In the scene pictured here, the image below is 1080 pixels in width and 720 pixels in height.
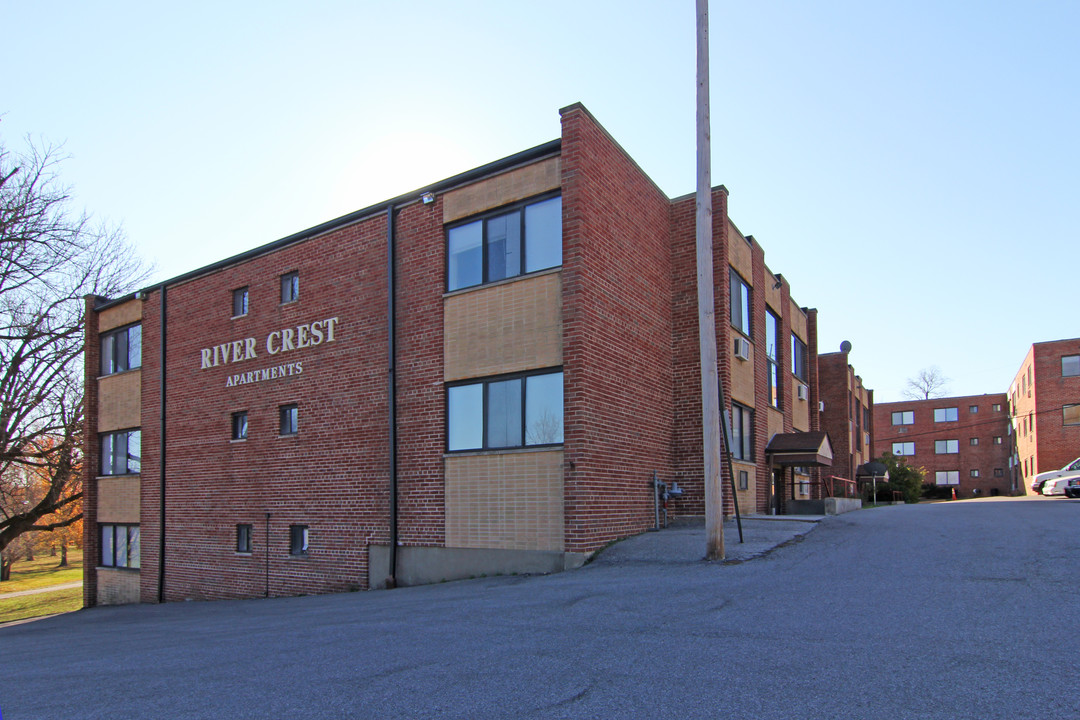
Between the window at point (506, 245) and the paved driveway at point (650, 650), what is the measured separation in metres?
5.49

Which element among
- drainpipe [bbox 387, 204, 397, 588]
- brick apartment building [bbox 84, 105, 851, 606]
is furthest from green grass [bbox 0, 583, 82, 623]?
drainpipe [bbox 387, 204, 397, 588]

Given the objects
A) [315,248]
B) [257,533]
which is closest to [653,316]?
[315,248]

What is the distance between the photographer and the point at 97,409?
24.1 meters

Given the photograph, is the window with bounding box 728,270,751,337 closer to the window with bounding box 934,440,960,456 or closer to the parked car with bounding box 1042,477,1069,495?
the parked car with bounding box 1042,477,1069,495

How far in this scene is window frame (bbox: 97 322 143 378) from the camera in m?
23.1

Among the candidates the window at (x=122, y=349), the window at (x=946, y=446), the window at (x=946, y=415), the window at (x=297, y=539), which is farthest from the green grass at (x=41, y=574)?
the window at (x=946, y=415)

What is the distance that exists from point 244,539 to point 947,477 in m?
68.4

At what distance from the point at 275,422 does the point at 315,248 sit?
4.08 m

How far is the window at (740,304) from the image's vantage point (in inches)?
747

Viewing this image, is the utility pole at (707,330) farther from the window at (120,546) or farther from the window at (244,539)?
the window at (120,546)

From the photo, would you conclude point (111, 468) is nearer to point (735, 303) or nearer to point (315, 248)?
point (315, 248)

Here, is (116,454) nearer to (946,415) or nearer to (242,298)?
(242,298)

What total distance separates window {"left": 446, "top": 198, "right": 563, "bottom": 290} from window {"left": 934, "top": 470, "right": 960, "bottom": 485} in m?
68.5

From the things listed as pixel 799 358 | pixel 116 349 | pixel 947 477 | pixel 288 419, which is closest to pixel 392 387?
pixel 288 419
